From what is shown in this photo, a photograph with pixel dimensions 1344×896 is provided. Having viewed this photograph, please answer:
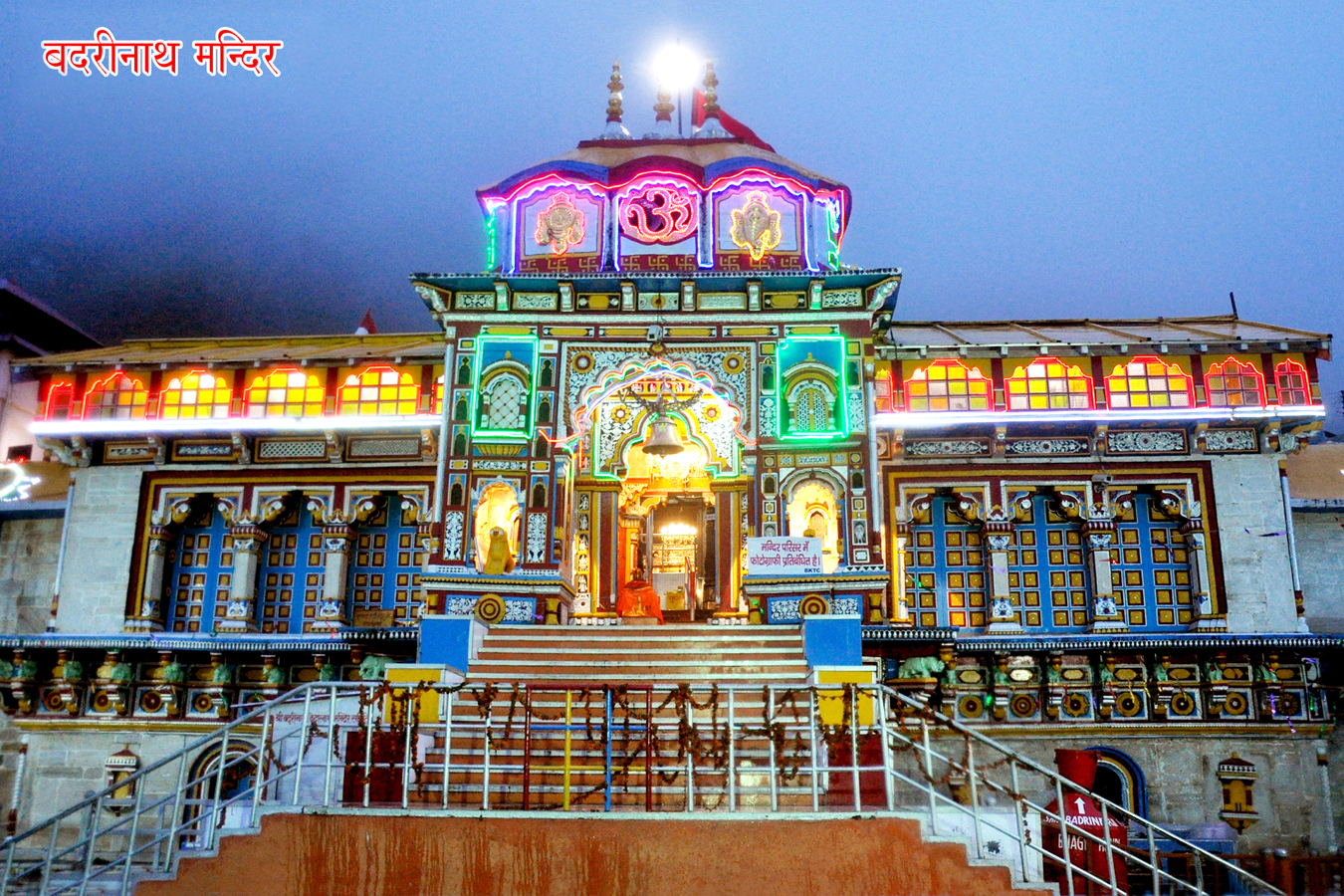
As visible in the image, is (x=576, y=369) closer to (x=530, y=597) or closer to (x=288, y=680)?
(x=530, y=597)

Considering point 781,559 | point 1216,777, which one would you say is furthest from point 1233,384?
point 781,559

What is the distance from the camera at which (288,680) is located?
1972 centimetres

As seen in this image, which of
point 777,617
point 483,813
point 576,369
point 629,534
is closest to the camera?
point 483,813

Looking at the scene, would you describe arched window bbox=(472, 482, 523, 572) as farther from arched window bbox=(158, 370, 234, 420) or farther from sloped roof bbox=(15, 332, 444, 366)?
arched window bbox=(158, 370, 234, 420)

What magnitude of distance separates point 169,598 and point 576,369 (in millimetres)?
8601

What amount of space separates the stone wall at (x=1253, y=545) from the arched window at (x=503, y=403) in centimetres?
1197

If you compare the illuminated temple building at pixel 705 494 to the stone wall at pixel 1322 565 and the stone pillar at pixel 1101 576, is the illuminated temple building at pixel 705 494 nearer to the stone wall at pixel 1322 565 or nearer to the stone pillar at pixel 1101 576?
the stone pillar at pixel 1101 576

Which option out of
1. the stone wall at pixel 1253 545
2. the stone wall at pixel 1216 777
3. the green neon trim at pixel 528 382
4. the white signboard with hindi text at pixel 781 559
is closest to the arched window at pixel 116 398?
the green neon trim at pixel 528 382

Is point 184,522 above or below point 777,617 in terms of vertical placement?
above

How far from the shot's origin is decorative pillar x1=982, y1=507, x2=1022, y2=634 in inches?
780

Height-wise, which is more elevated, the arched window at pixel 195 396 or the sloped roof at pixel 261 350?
the sloped roof at pixel 261 350

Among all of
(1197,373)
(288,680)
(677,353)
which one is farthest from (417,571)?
(1197,373)

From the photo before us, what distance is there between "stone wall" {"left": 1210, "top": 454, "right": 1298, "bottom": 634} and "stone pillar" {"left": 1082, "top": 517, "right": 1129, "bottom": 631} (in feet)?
5.79

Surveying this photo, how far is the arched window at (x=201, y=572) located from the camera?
20.8 metres
